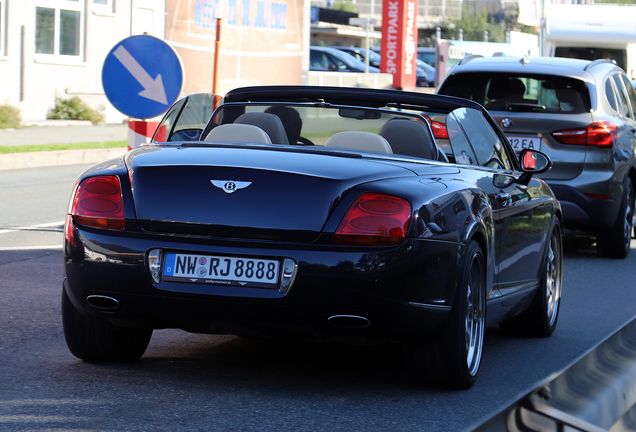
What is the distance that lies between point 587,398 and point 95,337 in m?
3.23

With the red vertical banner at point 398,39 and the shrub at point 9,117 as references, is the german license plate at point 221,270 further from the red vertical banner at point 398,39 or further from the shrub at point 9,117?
the red vertical banner at point 398,39

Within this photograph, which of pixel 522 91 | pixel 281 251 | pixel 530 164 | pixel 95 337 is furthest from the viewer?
pixel 522 91

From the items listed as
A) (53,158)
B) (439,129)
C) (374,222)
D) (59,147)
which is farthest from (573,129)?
(59,147)

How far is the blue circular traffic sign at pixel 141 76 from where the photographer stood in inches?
382

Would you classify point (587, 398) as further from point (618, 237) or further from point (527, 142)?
point (618, 237)

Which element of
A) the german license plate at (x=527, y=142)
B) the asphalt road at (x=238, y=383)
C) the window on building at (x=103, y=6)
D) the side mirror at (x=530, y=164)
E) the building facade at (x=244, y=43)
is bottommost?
the asphalt road at (x=238, y=383)

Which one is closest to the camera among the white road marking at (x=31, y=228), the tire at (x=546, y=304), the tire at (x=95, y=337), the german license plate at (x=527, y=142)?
the tire at (x=95, y=337)

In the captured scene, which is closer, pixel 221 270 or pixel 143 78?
pixel 221 270

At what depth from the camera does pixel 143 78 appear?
978 cm

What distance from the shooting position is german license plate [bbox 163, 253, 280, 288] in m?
4.15

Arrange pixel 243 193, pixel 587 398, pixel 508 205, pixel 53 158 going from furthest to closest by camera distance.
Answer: pixel 53 158 < pixel 508 205 < pixel 243 193 < pixel 587 398

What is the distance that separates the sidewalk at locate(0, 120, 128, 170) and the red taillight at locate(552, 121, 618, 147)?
860 cm

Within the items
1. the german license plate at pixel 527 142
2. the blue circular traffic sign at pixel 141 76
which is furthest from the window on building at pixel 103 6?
the german license plate at pixel 527 142

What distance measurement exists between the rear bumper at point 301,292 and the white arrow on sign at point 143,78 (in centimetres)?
551
